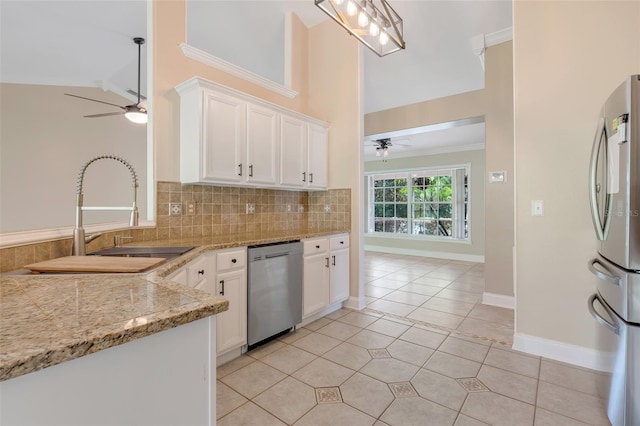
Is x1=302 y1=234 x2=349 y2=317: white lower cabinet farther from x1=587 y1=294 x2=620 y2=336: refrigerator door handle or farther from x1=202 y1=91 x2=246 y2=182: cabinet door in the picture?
x1=587 y1=294 x2=620 y2=336: refrigerator door handle

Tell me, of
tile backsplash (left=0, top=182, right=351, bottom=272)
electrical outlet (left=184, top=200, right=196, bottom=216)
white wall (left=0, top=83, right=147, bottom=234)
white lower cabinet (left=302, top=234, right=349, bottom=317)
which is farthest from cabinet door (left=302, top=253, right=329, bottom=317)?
white wall (left=0, top=83, right=147, bottom=234)

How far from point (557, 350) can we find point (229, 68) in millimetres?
3720

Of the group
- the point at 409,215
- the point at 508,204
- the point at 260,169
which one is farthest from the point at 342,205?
the point at 409,215

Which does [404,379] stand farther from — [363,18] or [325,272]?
[363,18]

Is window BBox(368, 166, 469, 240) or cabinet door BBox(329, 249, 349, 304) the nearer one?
cabinet door BBox(329, 249, 349, 304)

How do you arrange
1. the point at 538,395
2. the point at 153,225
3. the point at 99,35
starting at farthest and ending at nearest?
1. the point at 99,35
2. the point at 153,225
3. the point at 538,395

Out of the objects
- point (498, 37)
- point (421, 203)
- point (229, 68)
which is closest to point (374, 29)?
point (229, 68)

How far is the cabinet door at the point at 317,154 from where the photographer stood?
3.37m

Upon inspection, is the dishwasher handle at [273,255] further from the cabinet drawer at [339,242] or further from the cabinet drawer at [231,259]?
the cabinet drawer at [339,242]

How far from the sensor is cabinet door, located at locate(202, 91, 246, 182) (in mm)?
2420

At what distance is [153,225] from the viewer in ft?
7.75

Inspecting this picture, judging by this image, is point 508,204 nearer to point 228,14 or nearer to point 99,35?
point 228,14

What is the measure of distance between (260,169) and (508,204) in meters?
2.82

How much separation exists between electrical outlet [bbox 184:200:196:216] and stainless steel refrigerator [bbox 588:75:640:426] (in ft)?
9.54
